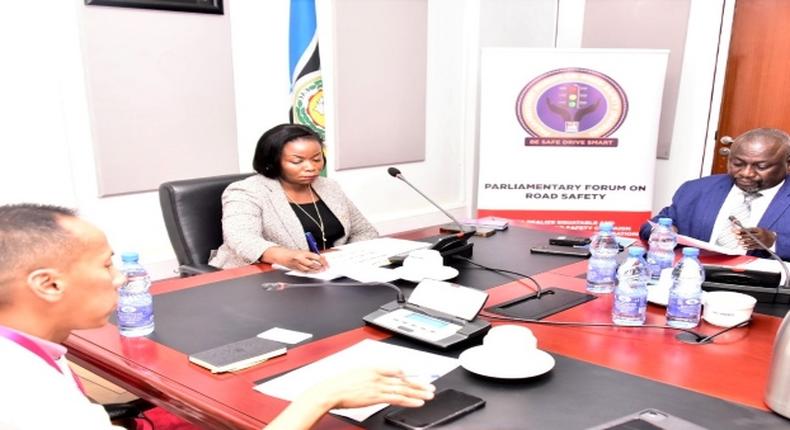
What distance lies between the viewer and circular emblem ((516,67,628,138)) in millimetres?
4082

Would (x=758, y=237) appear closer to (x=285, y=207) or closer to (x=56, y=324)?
(x=285, y=207)

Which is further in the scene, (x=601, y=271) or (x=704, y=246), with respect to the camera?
(x=704, y=246)

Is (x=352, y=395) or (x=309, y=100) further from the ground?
(x=309, y=100)

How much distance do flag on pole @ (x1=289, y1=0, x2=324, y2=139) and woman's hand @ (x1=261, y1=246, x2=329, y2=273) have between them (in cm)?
207

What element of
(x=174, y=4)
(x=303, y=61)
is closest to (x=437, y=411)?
(x=174, y=4)

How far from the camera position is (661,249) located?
202 centimetres

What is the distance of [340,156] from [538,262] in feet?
8.34

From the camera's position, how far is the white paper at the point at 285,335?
139cm

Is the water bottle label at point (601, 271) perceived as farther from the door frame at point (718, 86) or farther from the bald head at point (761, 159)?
the door frame at point (718, 86)

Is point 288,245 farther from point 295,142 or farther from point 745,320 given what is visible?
point 745,320

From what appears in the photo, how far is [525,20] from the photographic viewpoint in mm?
5105

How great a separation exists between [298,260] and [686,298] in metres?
1.05

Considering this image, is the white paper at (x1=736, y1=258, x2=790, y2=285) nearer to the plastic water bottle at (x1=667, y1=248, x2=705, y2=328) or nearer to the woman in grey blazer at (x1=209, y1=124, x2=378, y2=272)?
the plastic water bottle at (x1=667, y1=248, x2=705, y2=328)

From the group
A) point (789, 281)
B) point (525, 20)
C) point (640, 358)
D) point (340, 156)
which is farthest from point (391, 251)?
point (525, 20)
